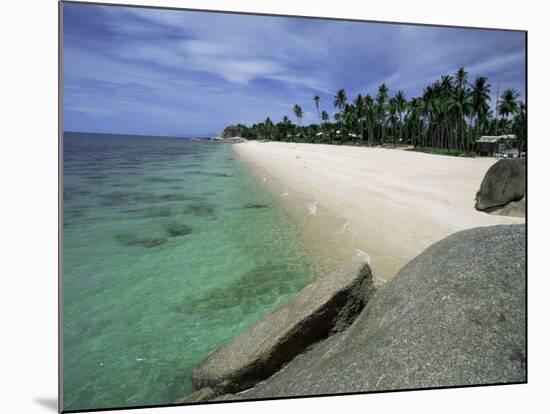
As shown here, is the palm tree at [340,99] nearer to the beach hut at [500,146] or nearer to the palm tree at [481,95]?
the palm tree at [481,95]

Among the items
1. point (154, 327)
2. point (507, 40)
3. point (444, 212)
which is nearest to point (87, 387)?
point (154, 327)

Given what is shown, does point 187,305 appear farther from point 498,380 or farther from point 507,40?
point 507,40

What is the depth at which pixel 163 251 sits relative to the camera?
255 inches

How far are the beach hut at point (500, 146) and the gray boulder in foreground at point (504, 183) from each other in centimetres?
10

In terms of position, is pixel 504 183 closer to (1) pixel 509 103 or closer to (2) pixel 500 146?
(2) pixel 500 146

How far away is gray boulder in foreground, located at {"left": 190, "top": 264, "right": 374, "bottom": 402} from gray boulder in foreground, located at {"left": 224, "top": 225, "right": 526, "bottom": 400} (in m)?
0.13

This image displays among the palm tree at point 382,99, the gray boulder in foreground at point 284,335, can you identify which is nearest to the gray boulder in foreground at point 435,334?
the gray boulder in foreground at point 284,335

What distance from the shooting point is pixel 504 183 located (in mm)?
4238

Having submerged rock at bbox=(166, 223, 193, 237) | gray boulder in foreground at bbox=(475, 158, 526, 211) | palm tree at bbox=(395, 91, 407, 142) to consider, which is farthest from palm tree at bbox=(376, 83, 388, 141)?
submerged rock at bbox=(166, 223, 193, 237)

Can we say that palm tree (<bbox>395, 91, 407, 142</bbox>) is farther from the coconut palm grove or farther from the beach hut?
the beach hut

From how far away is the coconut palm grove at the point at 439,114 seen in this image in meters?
3.93

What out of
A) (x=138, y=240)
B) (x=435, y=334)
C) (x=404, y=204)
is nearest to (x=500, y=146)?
(x=404, y=204)

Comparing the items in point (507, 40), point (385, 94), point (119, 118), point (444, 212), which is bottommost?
point (444, 212)
